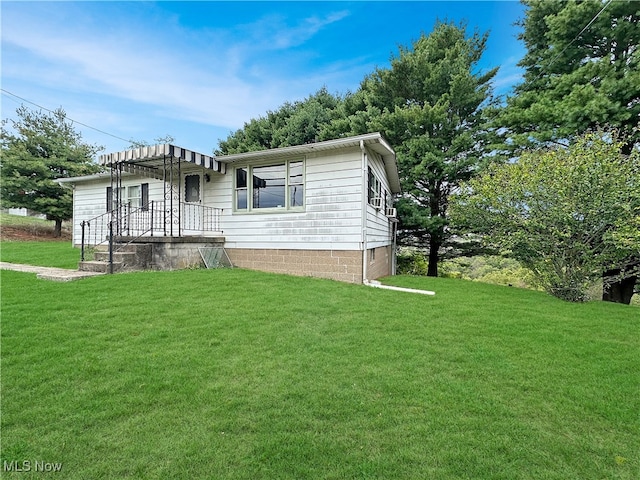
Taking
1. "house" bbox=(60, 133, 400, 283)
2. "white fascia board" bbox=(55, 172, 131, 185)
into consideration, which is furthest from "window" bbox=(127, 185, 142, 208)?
"house" bbox=(60, 133, 400, 283)

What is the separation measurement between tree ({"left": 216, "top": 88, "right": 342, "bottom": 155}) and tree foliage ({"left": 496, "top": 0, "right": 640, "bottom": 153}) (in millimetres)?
9367

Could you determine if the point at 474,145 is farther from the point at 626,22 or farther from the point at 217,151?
the point at 217,151

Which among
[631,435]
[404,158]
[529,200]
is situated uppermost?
[404,158]

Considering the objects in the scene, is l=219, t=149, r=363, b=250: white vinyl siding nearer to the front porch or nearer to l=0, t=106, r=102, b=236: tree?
the front porch

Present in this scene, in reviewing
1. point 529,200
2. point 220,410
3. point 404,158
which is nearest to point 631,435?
point 220,410

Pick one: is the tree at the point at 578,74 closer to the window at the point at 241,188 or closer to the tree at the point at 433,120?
the tree at the point at 433,120

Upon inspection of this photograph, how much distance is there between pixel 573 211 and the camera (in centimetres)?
702

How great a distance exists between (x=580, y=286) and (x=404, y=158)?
871 cm

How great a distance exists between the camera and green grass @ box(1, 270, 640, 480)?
1.97m

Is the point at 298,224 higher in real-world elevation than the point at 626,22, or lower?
lower

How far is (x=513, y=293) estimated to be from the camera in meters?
7.79

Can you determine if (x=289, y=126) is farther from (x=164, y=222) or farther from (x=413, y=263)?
(x=164, y=222)
